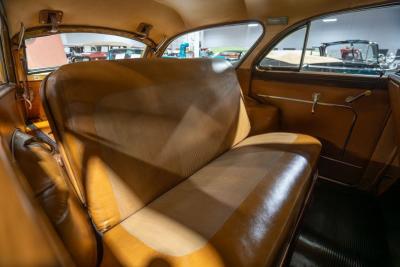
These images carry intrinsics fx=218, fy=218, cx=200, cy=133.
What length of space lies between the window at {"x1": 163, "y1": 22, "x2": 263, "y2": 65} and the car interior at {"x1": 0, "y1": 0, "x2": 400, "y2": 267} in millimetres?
33

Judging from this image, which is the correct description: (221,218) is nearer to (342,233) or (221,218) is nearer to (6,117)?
(6,117)

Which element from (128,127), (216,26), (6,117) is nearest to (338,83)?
(216,26)

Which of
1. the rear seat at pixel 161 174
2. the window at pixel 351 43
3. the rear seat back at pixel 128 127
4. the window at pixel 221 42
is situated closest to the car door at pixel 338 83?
the window at pixel 351 43

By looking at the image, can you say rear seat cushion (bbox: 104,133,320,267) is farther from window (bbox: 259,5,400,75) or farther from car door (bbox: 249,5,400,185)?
window (bbox: 259,5,400,75)

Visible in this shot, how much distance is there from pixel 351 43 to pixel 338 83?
1.21 ft

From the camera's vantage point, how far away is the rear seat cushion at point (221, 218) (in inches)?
28.2

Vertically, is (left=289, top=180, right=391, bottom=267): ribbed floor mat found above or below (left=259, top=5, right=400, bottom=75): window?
below

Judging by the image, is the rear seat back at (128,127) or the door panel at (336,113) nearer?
the rear seat back at (128,127)

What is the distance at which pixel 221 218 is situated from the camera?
863mm

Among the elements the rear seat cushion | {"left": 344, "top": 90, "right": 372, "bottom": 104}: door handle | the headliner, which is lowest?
the rear seat cushion

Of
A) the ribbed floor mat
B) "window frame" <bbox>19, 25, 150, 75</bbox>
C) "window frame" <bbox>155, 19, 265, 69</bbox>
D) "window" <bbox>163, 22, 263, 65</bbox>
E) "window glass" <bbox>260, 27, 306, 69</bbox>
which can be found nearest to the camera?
the ribbed floor mat

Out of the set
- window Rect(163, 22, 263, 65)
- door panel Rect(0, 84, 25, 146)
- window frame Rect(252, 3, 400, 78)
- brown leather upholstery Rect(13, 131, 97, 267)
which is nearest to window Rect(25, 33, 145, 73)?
window Rect(163, 22, 263, 65)

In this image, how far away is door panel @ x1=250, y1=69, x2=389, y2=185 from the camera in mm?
1780

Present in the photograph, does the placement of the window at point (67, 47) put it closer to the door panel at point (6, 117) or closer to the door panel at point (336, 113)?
the door panel at point (6, 117)
